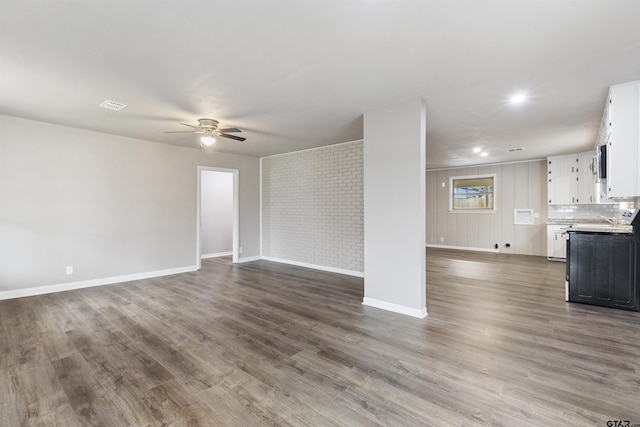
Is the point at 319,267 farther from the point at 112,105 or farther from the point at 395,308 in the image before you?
the point at 112,105

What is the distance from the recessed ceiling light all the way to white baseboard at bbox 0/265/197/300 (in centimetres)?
631

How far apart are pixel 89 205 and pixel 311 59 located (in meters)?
4.76

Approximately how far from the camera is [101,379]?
2275 mm

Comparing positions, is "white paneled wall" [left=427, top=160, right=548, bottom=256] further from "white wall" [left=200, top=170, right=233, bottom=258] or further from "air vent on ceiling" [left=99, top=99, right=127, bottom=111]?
"air vent on ceiling" [left=99, top=99, right=127, bottom=111]

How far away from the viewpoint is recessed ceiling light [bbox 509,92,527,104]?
11.1ft

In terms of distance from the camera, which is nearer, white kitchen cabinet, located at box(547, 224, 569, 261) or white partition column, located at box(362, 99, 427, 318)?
white partition column, located at box(362, 99, 427, 318)

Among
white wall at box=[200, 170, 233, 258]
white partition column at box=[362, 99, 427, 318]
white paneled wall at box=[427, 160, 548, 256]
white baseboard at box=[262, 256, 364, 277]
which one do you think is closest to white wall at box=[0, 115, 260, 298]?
white wall at box=[200, 170, 233, 258]

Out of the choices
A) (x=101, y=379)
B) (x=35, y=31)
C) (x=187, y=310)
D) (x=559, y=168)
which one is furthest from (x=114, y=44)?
(x=559, y=168)

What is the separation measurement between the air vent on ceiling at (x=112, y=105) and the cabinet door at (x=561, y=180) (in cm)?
889

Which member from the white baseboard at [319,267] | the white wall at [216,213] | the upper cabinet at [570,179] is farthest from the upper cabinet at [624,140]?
the white wall at [216,213]

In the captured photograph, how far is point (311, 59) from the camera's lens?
2.58m

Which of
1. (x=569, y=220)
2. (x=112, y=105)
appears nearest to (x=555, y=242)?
(x=569, y=220)

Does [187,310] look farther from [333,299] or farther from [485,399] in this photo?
[485,399]

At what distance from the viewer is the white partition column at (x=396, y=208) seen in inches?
138
